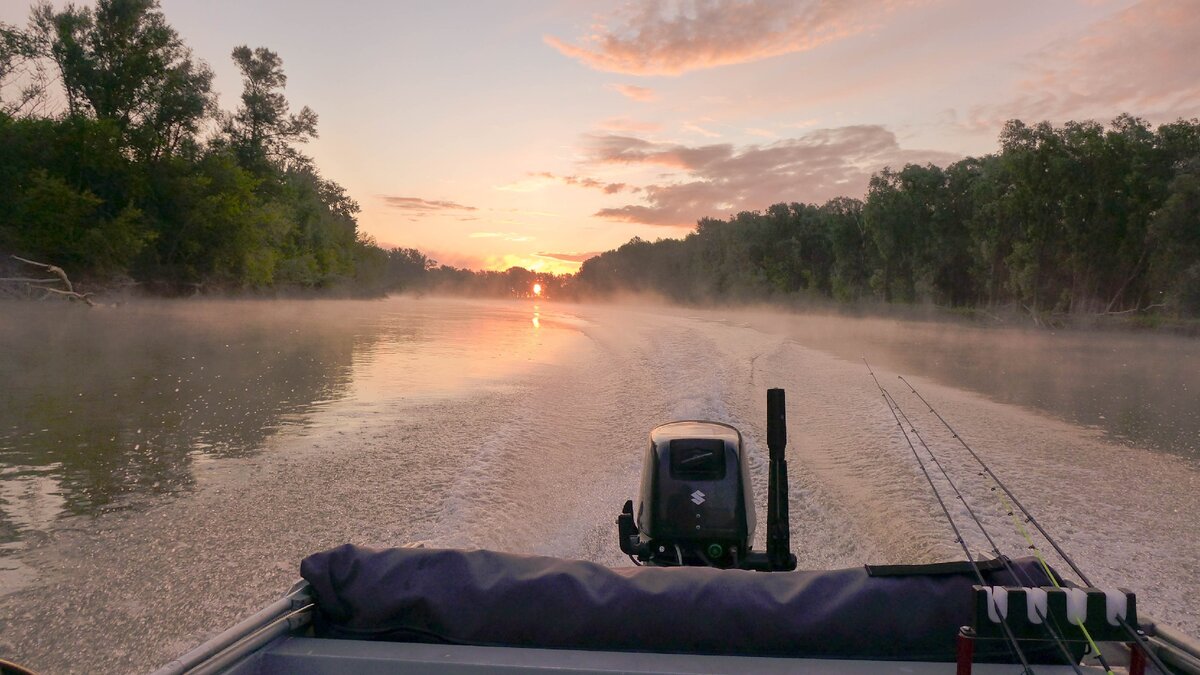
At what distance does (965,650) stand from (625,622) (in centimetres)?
75

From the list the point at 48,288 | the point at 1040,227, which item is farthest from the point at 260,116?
the point at 1040,227

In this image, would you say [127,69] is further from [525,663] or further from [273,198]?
[525,663]

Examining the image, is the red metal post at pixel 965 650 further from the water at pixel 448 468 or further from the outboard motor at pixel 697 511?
the water at pixel 448 468

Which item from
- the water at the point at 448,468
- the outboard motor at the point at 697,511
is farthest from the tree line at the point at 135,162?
the outboard motor at the point at 697,511

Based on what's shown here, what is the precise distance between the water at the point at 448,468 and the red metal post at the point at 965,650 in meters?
3.54

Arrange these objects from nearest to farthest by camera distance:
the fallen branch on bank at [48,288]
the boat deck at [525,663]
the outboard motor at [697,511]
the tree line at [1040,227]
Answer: the boat deck at [525,663] → the outboard motor at [697,511] → the fallen branch on bank at [48,288] → the tree line at [1040,227]

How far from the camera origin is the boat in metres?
1.73

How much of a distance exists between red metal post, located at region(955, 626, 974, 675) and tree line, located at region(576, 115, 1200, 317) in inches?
1507

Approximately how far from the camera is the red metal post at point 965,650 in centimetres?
144

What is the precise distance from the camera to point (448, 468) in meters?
7.30

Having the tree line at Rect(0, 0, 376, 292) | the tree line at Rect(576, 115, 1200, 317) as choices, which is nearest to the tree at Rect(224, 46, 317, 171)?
the tree line at Rect(0, 0, 376, 292)

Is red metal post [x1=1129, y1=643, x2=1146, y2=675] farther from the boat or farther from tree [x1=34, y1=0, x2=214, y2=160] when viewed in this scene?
tree [x1=34, y1=0, x2=214, y2=160]

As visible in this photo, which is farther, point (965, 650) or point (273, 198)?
point (273, 198)

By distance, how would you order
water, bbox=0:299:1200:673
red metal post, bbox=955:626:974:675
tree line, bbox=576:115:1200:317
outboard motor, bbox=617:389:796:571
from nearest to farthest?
red metal post, bbox=955:626:974:675 < outboard motor, bbox=617:389:796:571 < water, bbox=0:299:1200:673 < tree line, bbox=576:115:1200:317
